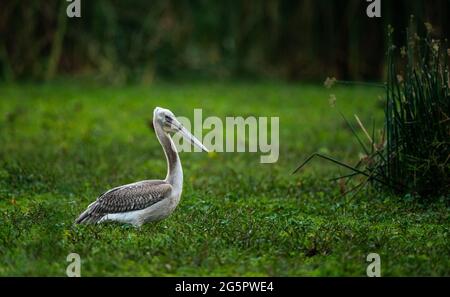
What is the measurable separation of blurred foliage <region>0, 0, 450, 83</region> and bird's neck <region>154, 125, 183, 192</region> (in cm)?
909

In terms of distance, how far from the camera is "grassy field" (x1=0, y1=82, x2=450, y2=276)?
250 inches

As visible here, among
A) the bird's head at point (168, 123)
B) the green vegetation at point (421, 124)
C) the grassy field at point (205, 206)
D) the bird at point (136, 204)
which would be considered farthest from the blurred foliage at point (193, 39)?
the bird at point (136, 204)

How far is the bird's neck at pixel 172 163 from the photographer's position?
7.62 metres

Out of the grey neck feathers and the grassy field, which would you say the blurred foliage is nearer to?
the grassy field

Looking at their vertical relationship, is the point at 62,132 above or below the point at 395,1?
below

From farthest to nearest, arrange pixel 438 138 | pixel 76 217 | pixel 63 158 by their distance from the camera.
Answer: pixel 63 158 → pixel 438 138 → pixel 76 217

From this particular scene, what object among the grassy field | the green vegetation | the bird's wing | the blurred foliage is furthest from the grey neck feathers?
the blurred foliage

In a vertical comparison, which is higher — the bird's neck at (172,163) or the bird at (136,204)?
the bird's neck at (172,163)

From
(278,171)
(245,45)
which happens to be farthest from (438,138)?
(245,45)

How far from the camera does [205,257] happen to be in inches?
252

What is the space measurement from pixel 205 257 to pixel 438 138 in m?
3.06

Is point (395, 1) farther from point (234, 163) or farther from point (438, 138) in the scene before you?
point (438, 138)

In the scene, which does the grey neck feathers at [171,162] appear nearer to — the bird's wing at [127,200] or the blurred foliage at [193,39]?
the bird's wing at [127,200]
